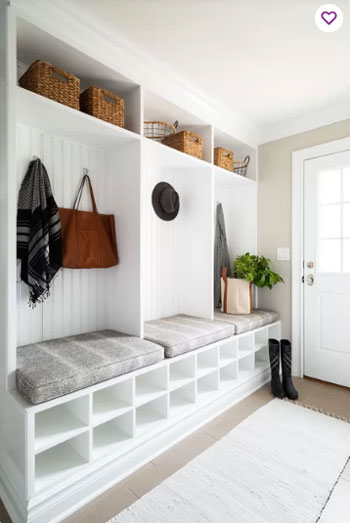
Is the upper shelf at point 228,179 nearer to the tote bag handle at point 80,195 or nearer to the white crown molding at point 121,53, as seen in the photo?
the white crown molding at point 121,53

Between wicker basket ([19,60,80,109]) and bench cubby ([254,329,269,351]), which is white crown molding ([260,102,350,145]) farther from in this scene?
wicker basket ([19,60,80,109])

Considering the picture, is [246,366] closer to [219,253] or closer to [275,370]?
[275,370]

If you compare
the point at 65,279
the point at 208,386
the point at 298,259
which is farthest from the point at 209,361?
the point at 298,259

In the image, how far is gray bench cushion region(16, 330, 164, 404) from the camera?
54.2 inches

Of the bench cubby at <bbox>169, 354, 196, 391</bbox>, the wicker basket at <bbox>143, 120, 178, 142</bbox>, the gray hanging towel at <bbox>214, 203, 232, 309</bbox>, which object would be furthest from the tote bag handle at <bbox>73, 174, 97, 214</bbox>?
Answer: the gray hanging towel at <bbox>214, 203, 232, 309</bbox>

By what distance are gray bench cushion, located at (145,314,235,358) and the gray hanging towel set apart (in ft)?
1.85

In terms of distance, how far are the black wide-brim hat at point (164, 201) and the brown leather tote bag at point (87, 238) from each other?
21.2 inches

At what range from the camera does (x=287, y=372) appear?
2613 millimetres

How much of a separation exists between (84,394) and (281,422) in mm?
1478

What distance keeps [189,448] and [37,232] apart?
5.30 ft

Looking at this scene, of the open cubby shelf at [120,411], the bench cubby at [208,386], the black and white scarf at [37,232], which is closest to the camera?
the open cubby shelf at [120,411]

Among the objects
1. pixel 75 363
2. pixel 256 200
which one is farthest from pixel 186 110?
pixel 75 363

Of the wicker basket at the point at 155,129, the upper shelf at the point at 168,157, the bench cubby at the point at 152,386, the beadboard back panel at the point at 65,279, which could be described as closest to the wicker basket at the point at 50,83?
the beadboard back panel at the point at 65,279

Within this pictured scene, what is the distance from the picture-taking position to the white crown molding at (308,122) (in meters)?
2.68
